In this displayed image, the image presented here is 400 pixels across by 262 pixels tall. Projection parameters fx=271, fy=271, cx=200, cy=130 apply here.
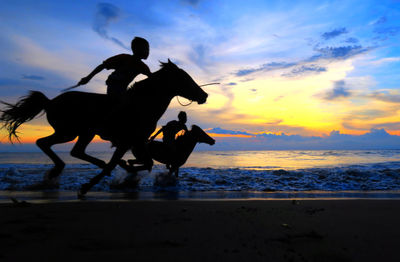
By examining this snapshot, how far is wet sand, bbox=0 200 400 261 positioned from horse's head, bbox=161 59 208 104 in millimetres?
2596

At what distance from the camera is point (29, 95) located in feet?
18.7

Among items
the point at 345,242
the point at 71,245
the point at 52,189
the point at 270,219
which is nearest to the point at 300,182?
the point at 270,219

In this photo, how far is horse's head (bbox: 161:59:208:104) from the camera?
222 inches

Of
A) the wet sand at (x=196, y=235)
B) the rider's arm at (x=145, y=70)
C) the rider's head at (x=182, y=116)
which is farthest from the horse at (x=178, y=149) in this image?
the wet sand at (x=196, y=235)

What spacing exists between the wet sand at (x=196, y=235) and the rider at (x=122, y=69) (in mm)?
2482

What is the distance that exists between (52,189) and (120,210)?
498cm

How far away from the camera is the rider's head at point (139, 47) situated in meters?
5.60

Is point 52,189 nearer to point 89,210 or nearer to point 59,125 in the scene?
point 59,125

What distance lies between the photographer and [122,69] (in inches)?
214

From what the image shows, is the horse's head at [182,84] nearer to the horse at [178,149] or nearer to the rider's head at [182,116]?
the horse at [178,149]

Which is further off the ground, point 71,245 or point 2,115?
point 2,115

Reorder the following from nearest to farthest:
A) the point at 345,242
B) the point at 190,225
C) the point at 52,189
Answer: the point at 345,242
the point at 190,225
the point at 52,189

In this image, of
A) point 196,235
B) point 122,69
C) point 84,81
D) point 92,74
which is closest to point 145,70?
point 122,69

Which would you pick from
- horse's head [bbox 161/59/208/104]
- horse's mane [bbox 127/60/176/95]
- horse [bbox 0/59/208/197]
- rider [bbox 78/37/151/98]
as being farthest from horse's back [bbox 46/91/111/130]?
horse's head [bbox 161/59/208/104]
